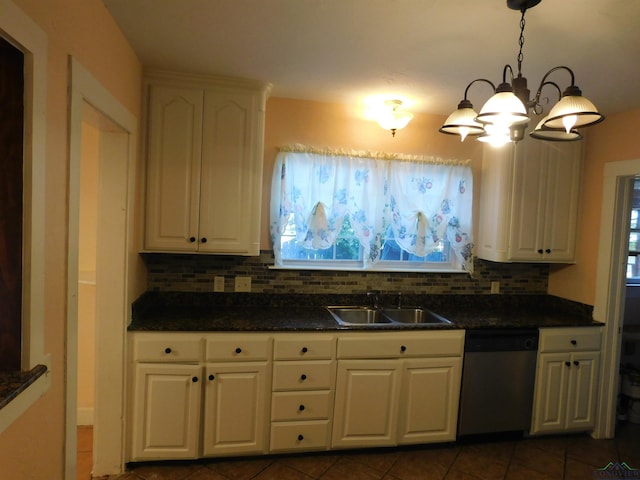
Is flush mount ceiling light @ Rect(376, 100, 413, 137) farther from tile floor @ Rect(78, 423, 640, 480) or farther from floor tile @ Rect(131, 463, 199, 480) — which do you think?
floor tile @ Rect(131, 463, 199, 480)

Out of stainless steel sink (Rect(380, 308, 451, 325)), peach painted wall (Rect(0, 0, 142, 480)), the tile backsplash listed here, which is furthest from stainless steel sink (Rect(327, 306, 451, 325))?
peach painted wall (Rect(0, 0, 142, 480))

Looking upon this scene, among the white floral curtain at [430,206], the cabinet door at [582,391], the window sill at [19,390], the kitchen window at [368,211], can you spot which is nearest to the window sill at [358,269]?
the kitchen window at [368,211]

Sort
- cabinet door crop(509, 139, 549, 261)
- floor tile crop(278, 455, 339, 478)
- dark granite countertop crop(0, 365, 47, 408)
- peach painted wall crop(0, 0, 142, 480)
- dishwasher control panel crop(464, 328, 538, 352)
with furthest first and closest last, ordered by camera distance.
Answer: cabinet door crop(509, 139, 549, 261) → dishwasher control panel crop(464, 328, 538, 352) → floor tile crop(278, 455, 339, 478) → peach painted wall crop(0, 0, 142, 480) → dark granite countertop crop(0, 365, 47, 408)

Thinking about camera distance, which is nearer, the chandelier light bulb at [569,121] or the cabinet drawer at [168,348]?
the chandelier light bulb at [569,121]

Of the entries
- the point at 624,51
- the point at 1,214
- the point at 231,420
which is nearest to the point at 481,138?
the point at 624,51

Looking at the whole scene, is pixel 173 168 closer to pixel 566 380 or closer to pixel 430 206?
pixel 430 206

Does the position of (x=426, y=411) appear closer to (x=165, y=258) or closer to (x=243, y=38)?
(x=165, y=258)

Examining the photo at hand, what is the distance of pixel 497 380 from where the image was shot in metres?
2.65

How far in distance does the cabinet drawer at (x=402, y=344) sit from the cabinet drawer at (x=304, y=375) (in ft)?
0.42

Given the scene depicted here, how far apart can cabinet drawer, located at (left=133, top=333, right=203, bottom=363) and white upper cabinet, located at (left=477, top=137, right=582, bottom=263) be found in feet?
7.26

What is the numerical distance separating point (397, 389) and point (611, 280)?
173cm

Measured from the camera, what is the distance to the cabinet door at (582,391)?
282 centimetres

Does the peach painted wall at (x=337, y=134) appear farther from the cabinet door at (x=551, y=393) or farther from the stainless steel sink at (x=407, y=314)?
the cabinet door at (x=551, y=393)

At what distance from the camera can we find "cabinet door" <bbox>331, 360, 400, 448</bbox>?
2.47m
